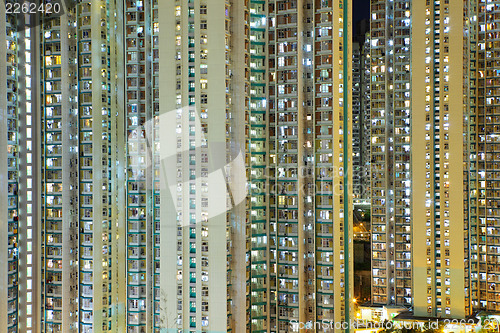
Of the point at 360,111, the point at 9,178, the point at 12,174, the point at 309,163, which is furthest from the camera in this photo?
the point at 360,111

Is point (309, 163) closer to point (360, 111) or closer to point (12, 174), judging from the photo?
point (12, 174)

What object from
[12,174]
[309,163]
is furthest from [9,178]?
[309,163]

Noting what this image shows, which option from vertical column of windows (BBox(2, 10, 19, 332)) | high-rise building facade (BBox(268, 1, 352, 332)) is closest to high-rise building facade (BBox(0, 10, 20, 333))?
vertical column of windows (BBox(2, 10, 19, 332))

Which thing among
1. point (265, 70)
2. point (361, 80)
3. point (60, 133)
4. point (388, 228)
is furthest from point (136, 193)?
point (361, 80)

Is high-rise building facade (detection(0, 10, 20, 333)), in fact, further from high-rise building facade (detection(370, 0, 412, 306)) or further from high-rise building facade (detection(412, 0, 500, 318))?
high-rise building facade (detection(412, 0, 500, 318))

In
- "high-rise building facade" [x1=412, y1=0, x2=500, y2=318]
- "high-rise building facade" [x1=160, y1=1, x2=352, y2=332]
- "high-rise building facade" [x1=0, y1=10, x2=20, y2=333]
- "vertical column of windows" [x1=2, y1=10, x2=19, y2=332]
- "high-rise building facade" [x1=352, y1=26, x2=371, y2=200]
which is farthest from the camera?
"high-rise building facade" [x1=352, y1=26, x2=371, y2=200]

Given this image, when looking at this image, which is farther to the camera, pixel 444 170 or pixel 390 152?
pixel 390 152

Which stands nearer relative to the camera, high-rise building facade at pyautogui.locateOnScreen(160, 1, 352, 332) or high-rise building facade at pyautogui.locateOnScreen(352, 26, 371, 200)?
high-rise building facade at pyautogui.locateOnScreen(160, 1, 352, 332)

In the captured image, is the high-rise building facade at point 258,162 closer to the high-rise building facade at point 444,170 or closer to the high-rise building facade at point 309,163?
the high-rise building facade at point 309,163

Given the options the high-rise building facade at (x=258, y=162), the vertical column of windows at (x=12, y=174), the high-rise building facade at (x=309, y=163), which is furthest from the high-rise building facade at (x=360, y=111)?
the vertical column of windows at (x=12, y=174)
